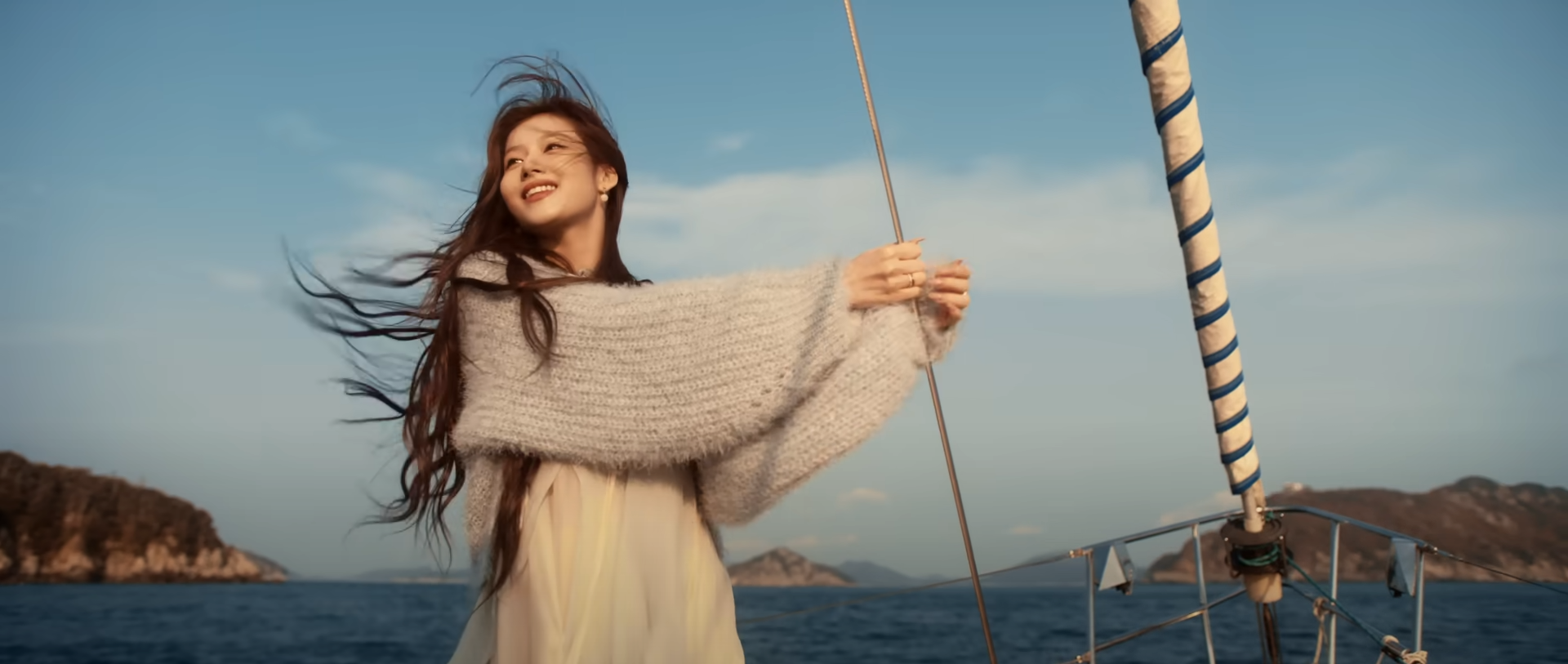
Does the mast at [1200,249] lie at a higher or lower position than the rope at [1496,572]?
higher

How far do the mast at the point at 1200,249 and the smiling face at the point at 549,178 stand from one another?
97cm

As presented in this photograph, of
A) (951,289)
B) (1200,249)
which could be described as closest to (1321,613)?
(1200,249)

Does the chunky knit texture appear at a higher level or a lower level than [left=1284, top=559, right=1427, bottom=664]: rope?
higher

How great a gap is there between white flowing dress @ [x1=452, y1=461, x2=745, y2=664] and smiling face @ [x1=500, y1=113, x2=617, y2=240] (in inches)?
18.2

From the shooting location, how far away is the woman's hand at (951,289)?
5.15 ft

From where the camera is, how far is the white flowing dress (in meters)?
1.59

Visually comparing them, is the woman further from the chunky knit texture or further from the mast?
the mast

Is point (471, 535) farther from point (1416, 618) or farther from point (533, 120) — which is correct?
point (1416, 618)

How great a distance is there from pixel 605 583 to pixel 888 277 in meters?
0.64

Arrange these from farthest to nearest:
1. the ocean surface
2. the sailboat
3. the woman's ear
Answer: the ocean surface, the woman's ear, the sailboat

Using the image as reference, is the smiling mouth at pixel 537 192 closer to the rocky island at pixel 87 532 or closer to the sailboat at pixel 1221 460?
the sailboat at pixel 1221 460

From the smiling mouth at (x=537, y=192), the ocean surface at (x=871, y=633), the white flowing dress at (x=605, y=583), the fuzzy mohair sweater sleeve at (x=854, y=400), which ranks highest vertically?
the smiling mouth at (x=537, y=192)

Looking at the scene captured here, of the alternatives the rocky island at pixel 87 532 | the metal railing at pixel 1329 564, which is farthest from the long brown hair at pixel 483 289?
the rocky island at pixel 87 532

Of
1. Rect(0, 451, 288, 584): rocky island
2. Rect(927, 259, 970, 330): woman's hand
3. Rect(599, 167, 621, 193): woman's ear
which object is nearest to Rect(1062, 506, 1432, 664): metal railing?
Rect(927, 259, 970, 330): woman's hand
